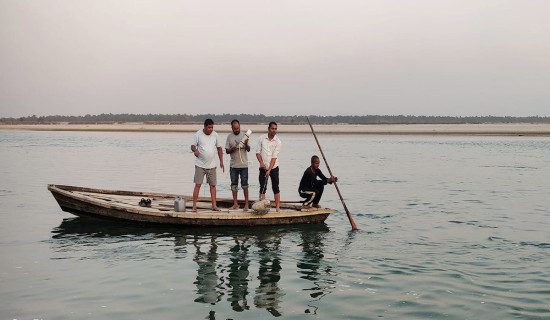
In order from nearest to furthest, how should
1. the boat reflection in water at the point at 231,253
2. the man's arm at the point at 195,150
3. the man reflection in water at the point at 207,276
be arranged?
the man reflection in water at the point at 207,276 < the boat reflection in water at the point at 231,253 < the man's arm at the point at 195,150

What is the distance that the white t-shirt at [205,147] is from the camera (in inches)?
406

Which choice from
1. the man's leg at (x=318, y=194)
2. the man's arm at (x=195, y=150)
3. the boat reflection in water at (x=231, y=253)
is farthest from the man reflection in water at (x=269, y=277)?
the man's arm at (x=195, y=150)

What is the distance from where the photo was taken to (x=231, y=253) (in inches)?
346

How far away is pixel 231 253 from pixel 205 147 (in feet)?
A: 8.49

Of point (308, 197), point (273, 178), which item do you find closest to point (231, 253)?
point (273, 178)

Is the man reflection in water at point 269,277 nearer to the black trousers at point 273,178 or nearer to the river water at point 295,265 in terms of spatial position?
the river water at point 295,265

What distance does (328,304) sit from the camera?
20.5 feet

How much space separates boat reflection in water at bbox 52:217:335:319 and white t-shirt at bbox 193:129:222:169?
1.45 m

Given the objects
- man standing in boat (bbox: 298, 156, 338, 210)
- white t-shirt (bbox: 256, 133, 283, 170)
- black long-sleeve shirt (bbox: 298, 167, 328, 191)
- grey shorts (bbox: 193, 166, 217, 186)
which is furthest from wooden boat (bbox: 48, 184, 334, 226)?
white t-shirt (bbox: 256, 133, 283, 170)

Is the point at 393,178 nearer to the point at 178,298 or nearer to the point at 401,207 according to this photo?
the point at 401,207

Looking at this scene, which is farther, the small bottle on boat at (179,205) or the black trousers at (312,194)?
the black trousers at (312,194)

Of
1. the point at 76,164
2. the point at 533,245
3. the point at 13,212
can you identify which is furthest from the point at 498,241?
the point at 76,164

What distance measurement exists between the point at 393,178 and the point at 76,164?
56.2 feet

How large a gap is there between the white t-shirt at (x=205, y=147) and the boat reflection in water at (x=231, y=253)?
145 centimetres
